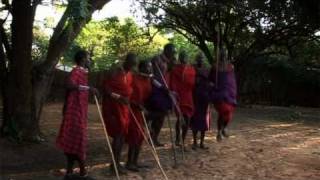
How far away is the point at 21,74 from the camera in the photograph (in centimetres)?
1066

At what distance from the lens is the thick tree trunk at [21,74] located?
10.5 meters

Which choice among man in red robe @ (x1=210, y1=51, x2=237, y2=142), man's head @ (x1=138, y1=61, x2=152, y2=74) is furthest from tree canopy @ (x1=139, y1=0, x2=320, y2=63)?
man's head @ (x1=138, y1=61, x2=152, y2=74)

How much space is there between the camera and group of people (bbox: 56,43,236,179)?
26.1 feet

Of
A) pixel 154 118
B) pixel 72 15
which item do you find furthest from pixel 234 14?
pixel 72 15

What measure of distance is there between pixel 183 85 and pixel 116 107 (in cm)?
226

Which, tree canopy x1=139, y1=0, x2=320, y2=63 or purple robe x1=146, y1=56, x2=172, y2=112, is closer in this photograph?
purple robe x1=146, y1=56, x2=172, y2=112

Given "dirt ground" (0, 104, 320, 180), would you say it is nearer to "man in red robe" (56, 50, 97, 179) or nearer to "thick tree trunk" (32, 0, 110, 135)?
"man in red robe" (56, 50, 97, 179)

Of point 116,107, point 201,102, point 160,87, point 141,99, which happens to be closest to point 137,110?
point 141,99

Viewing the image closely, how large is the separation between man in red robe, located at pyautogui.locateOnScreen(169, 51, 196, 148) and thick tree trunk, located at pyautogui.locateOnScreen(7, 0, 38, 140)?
2.65m

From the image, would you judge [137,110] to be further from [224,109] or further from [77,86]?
[224,109]

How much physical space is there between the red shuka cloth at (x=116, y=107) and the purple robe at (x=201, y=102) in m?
2.62

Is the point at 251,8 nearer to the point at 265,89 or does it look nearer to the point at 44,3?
the point at 265,89

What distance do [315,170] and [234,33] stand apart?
1395 centimetres

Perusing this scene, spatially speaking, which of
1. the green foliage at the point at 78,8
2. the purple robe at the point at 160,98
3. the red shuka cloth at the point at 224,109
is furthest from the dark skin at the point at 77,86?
the red shuka cloth at the point at 224,109
